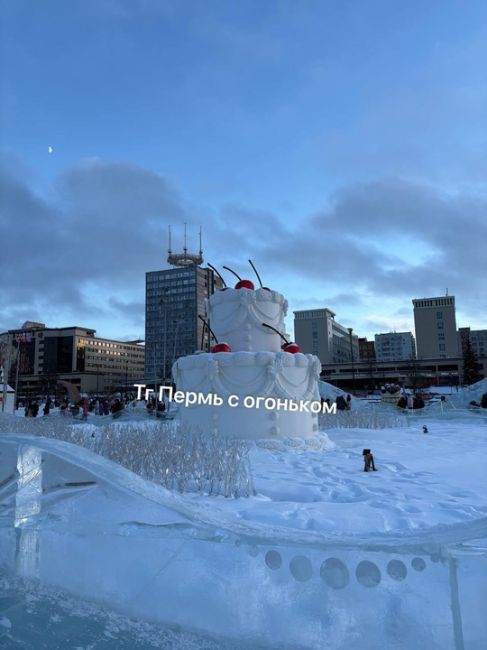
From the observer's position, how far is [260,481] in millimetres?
7527

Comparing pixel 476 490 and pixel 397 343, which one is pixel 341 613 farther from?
pixel 397 343

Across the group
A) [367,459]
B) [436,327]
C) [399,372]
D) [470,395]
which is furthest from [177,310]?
[367,459]

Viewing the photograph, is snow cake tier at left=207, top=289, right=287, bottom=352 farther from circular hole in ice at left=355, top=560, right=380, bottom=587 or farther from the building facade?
the building facade

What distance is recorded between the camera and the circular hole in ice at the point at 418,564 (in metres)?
2.49

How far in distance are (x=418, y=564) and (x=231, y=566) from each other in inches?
41.8

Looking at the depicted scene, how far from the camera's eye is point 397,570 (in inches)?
99.3

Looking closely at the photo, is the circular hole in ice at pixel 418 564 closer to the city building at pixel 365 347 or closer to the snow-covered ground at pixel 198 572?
the snow-covered ground at pixel 198 572

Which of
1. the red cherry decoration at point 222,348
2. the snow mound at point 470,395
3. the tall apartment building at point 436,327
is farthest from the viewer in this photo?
the tall apartment building at point 436,327

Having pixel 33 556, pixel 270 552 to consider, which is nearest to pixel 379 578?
pixel 270 552

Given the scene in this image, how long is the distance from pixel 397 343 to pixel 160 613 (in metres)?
144

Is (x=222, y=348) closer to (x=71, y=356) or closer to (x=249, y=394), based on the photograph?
(x=249, y=394)

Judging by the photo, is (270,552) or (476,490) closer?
(270,552)

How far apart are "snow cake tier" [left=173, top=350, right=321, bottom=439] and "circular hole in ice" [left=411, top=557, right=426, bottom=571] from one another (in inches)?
364

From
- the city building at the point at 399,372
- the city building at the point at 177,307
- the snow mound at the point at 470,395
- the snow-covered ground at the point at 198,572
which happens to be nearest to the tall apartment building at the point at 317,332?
the city building at the point at 399,372
